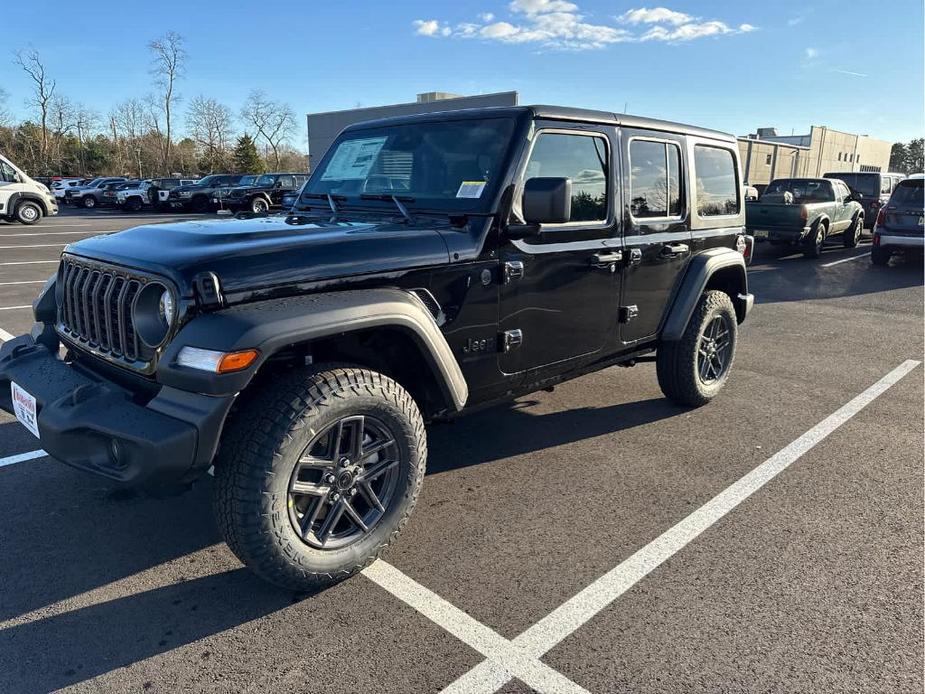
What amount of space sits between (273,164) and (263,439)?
7553cm

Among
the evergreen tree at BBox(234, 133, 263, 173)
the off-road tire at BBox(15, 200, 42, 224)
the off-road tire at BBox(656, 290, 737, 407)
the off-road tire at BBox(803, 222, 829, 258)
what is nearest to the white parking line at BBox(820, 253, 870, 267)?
the off-road tire at BBox(803, 222, 829, 258)

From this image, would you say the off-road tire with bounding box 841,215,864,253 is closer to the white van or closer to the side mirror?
the side mirror

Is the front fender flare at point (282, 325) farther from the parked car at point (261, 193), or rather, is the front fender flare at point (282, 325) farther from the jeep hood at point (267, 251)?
Result: the parked car at point (261, 193)

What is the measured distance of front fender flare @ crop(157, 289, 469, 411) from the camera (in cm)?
228

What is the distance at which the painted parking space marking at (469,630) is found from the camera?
7.34 ft

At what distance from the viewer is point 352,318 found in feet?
8.27

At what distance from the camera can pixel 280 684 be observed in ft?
7.27

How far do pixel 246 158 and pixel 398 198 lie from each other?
208 ft

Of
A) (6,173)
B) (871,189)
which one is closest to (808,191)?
(871,189)

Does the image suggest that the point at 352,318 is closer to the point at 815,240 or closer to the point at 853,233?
the point at 815,240

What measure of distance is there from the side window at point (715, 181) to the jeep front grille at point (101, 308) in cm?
358

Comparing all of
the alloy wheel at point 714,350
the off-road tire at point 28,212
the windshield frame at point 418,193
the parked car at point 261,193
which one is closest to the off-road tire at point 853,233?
the alloy wheel at point 714,350

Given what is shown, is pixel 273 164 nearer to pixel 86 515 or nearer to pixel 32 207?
pixel 32 207

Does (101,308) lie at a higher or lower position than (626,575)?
higher
